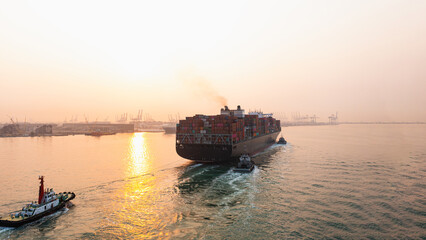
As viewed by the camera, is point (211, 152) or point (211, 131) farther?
point (211, 131)

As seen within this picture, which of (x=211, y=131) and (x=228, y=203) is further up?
(x=211, y=131)

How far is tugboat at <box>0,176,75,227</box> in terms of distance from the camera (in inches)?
863

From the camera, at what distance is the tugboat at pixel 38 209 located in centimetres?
2192

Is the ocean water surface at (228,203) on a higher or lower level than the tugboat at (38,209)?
lower

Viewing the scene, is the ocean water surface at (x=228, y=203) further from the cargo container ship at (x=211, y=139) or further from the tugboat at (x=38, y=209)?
the cargo container ship at (x=211, y=139)

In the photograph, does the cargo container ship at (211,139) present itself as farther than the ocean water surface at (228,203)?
Yes

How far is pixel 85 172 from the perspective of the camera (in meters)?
46.6

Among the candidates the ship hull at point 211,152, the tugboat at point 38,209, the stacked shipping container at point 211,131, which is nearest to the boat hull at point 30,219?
the tugboat at point 38,209

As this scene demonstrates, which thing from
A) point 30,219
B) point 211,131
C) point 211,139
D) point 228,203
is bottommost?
point 228,203

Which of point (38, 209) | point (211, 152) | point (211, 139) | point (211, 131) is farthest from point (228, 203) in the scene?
point (211, 131)

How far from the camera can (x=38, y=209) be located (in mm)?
23812

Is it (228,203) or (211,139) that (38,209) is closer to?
(228,203)

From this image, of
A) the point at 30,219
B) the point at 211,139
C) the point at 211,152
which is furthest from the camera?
the point at 211,139

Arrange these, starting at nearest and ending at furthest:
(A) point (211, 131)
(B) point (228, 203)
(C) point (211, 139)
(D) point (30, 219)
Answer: (D) point (30, 219) < (B) point (228, 203) < (C) point (211, 139) < (A) point (211, 131)
